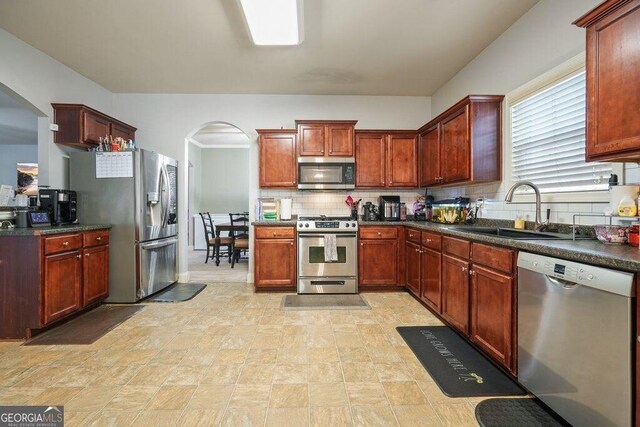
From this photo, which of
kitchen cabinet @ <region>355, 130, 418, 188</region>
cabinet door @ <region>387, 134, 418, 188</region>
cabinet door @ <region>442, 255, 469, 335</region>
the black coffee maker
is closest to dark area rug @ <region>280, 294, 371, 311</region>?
cabinet door @ <region>442, 255, 469, 335</region>

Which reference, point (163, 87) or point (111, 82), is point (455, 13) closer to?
point (163, 87)

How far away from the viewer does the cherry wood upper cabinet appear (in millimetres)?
1529

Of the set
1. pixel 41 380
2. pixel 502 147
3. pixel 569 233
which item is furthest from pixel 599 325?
pixel 41 380

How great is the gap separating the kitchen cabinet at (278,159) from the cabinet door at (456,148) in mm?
1946

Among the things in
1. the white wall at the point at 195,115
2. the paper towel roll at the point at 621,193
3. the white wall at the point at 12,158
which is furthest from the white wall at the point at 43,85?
the white wall at the point at 12,158

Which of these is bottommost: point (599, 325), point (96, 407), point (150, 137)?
point (96, 407)

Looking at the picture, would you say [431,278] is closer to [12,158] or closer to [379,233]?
[379,233]

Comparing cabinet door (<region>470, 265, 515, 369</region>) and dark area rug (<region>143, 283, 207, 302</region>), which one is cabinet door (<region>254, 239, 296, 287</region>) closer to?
dark area rug (<region>143, 283, 207, 302</region>)

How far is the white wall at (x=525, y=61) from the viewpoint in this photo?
91.7 inches

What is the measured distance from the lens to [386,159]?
4512 mm

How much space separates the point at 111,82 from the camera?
4.31m

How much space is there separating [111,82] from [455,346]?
5183mm

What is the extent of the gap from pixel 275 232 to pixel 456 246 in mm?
2238

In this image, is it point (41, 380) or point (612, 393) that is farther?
point (41, 380)
